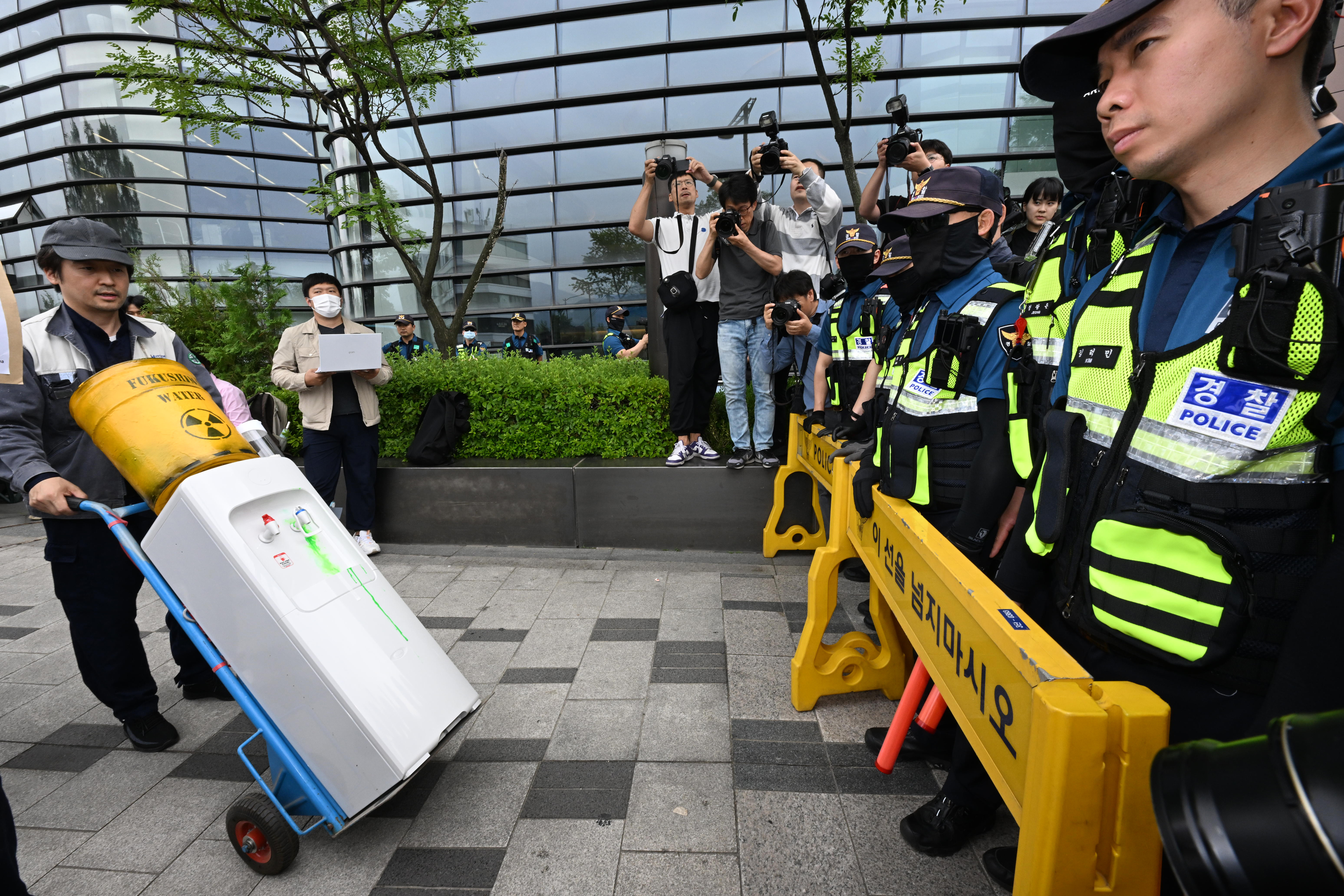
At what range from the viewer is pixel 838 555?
2.77 meters

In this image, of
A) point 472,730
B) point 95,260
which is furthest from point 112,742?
point 95,260

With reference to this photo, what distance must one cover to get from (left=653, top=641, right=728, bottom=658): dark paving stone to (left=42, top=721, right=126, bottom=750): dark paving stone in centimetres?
241

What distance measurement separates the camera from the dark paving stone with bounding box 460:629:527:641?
11.7ft

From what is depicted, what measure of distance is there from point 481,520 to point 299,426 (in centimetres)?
215

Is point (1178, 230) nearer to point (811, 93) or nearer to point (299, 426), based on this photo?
point (299, 426)

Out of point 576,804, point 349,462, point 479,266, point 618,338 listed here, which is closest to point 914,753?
point 576,804

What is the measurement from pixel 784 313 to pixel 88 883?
3994 mm

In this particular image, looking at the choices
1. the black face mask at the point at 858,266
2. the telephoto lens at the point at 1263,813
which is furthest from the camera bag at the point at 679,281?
the telephoto lens at the point at 1263,813

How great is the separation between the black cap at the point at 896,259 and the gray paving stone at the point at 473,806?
2.35m

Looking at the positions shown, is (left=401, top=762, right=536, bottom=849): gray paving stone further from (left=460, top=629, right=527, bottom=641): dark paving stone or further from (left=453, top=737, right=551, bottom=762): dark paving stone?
(left=460, top=629, right=527, bottom=641): dark paving stone

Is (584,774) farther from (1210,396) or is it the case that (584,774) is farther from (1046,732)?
(1210,396)

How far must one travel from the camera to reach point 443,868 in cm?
201

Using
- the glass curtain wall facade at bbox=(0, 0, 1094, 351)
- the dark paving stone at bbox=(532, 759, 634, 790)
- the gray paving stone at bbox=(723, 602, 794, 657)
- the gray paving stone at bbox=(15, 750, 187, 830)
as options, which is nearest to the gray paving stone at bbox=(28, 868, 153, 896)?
the gray paving stone at bbox=(15, 750, 187, 830)

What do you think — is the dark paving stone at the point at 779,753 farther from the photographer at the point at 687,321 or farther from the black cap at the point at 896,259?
the photographer at the point at 687,321
